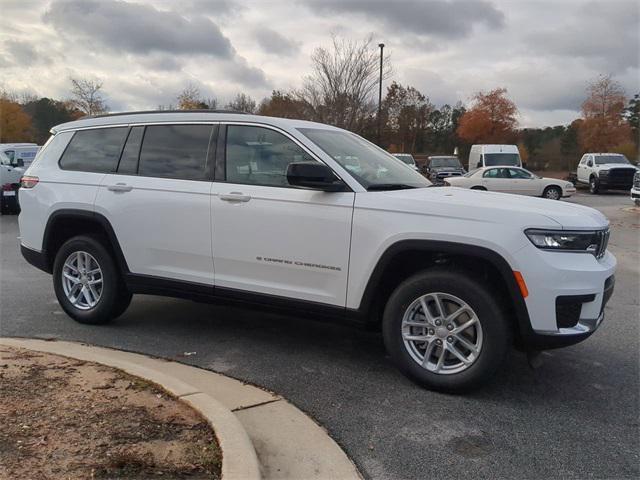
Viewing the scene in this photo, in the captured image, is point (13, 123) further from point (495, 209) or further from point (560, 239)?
point (560, 239)

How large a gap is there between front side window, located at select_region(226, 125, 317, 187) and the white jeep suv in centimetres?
1

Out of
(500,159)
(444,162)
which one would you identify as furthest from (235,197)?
(444,162)

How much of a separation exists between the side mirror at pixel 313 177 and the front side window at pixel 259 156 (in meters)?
0.30

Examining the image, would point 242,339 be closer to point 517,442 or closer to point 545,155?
point 517,442

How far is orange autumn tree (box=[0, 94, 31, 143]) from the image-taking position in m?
46.3

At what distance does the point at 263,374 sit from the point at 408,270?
4.35ft

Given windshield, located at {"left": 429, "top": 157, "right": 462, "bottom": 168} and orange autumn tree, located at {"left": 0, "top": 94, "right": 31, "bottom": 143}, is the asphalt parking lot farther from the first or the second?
orange autumn tree, located at {"left": 0, "top": 94, "right": 31, "bottom": 143}

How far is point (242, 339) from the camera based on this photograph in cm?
516

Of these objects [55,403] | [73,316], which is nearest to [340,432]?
[55,403]

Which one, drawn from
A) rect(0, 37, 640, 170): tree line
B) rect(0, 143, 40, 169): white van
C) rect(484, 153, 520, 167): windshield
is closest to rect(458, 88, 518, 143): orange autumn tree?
rect(0, 37, 640, 170): tree line

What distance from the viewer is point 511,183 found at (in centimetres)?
2173

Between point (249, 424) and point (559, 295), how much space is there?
2044 mm

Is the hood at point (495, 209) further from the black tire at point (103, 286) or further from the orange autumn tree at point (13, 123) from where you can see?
the orange autumn tree at point (13, 123)

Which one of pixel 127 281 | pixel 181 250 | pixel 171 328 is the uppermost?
pixel 181 250
